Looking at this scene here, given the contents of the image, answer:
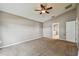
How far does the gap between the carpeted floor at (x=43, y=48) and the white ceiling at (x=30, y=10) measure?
0.46 metres

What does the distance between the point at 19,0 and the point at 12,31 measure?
632 mm

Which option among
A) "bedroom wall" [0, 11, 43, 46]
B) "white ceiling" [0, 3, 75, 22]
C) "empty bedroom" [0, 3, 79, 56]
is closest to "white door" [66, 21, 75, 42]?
"empty bedroom" [0, 3, 79, 56]

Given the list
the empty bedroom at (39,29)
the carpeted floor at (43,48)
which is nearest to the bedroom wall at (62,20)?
the empty bedroom at (39,29)

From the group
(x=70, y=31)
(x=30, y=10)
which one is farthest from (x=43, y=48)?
(x=30, y=10)

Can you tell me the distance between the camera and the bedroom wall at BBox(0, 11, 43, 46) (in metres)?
2.03

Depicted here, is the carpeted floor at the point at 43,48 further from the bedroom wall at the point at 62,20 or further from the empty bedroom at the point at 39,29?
the bedroom wall at the point at 62,20

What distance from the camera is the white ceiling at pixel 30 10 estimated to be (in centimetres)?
203

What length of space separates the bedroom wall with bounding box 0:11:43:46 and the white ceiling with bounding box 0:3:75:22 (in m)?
0.09

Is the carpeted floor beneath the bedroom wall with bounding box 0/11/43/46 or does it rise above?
beneath

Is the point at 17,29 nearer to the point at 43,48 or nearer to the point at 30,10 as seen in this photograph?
the point at 30,10

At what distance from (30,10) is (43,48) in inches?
32.0

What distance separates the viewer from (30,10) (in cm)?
207

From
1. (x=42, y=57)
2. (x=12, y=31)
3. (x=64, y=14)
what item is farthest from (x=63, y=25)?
(x=12, y=31)

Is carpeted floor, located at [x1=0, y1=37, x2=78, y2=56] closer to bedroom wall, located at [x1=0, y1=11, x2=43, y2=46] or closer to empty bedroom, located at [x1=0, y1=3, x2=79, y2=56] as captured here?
empty bedroom, located at [x1=0, y1=3, x2=79, y2=56]
